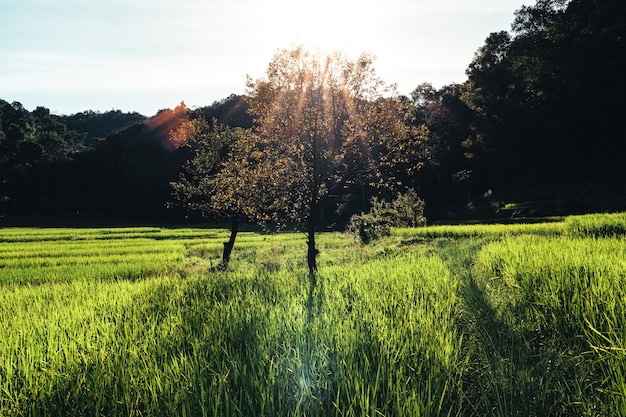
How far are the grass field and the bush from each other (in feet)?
62.5

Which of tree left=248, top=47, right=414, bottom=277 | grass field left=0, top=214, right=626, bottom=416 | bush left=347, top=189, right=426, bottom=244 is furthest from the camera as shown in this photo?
bush left=347, top=189, right=426, bottom=244

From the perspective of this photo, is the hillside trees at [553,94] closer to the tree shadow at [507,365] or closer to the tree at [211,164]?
the tree at [211,164]

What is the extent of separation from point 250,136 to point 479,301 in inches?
397

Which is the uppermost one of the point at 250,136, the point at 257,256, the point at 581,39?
the point at 581,39

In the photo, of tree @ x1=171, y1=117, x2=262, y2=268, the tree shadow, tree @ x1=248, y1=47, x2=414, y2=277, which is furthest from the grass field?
tree @ x1=171, y1=117, x2=262, y2=268

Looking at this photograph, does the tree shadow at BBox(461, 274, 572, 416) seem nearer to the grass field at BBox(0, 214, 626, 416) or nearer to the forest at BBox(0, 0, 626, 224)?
the grass field at BBox(0, 214, 626, 416)

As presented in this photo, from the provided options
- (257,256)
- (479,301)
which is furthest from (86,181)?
(479,301)

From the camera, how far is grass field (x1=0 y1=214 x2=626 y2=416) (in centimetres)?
293

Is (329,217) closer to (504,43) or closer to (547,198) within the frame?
(547,198)

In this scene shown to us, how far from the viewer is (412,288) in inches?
256

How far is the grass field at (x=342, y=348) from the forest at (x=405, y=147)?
5.93 meters

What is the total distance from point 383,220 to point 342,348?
2873cm

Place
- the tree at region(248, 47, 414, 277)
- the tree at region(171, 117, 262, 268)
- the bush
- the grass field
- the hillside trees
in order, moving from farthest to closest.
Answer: the hillside trees
the bush
the tree at region(171, 117, 262, 268)
the tree at region(248, 47, 414, 277)
the grass field

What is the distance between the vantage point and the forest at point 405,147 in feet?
42.5
